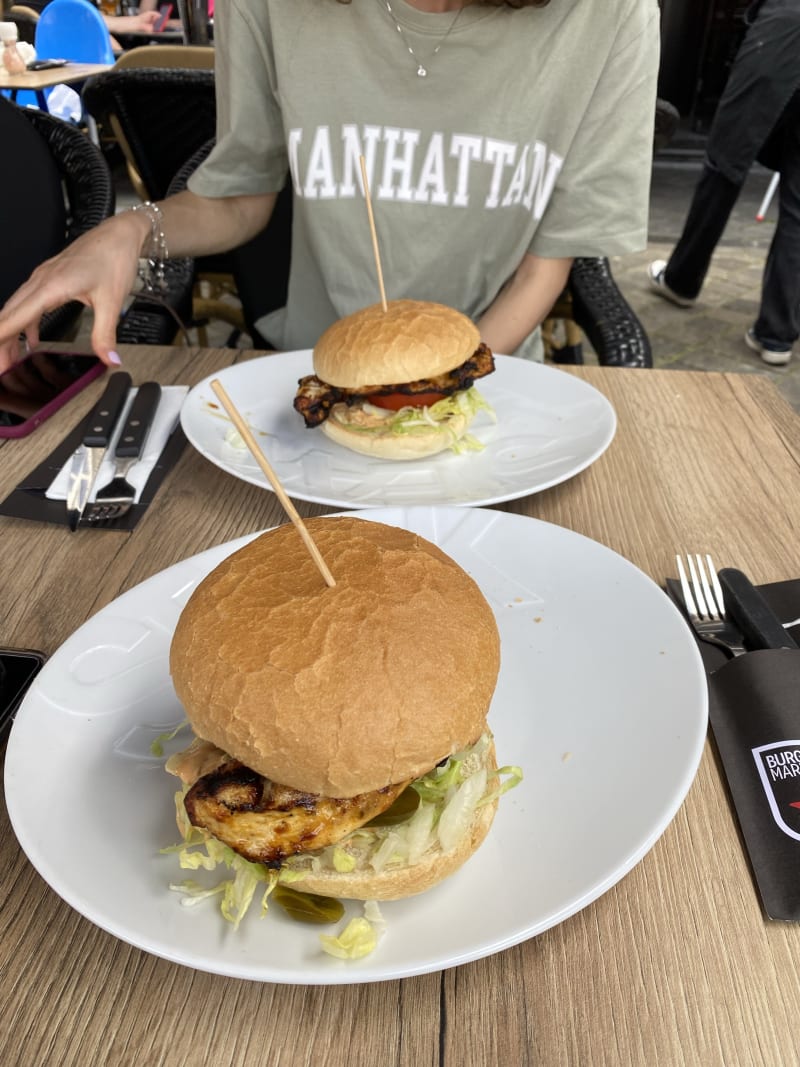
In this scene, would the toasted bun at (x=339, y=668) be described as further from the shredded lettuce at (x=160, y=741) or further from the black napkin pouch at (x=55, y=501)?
the black napkin pouch at (x=55, y=501)

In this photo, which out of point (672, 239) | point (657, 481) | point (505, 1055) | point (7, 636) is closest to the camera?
point (505, 1055)

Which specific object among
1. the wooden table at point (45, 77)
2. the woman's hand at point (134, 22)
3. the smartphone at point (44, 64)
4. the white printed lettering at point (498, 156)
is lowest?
the white printed lettering at point (498, 156)

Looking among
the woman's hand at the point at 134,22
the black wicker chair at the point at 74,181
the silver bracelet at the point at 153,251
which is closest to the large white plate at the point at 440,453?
the silver bracelet at the point at 153,251

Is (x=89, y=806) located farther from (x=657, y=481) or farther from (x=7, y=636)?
(x=657, y=481)

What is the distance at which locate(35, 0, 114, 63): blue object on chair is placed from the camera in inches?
96.4

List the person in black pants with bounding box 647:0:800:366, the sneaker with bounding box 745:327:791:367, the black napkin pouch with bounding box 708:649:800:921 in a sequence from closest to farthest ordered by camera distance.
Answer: the black napkin pouch with bounding box 708:649:800:921 < the person in black pants with bounding box 647:0:800:366 < the sneaker with bounding box 745:327:791:367

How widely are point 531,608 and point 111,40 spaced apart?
317 cm

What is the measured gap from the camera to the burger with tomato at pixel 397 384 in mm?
1559

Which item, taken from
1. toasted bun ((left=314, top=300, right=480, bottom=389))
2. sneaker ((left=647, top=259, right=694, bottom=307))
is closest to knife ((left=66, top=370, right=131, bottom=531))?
toasted bun ((left=314, top=300, right=480, bottom=389))

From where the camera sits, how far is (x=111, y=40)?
9.95 feet

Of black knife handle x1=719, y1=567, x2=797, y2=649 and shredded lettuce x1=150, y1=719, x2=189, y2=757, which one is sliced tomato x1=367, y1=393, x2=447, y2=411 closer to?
black knife handle x1=719, y1=567, x2=797, y2=649

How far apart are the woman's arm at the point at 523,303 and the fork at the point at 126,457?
93cm

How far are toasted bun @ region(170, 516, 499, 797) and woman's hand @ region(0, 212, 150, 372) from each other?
769mm

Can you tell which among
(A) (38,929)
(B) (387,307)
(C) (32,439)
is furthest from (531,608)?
(C) (32,439)
